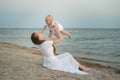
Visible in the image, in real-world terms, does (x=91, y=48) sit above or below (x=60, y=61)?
below

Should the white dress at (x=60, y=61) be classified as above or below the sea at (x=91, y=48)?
above

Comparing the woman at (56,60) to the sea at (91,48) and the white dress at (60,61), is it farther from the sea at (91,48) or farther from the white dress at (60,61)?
the sea at (91,48)

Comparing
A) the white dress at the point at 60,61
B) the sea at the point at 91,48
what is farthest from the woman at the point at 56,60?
the sea at the point at 91,48

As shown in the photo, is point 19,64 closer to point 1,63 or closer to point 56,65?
point 1,63

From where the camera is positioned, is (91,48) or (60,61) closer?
(60,61)

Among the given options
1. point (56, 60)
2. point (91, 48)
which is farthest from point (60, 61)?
point (91, 48)

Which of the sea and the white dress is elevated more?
the white dress

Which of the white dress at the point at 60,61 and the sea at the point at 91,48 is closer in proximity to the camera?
the white dress at the point at 60,61

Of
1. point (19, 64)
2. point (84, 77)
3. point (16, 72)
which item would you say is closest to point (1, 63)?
point (19, 64)

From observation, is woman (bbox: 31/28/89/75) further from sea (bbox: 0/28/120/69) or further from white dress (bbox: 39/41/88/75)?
sea (bbox: 0/28/120/69)

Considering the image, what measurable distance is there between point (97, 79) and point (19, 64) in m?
3.54

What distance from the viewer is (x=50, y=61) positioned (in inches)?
433

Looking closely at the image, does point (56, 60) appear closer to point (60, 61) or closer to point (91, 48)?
point (60, 61)

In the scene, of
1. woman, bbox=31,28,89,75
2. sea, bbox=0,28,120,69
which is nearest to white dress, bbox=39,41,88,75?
woman, bbox=31,28,89,75
